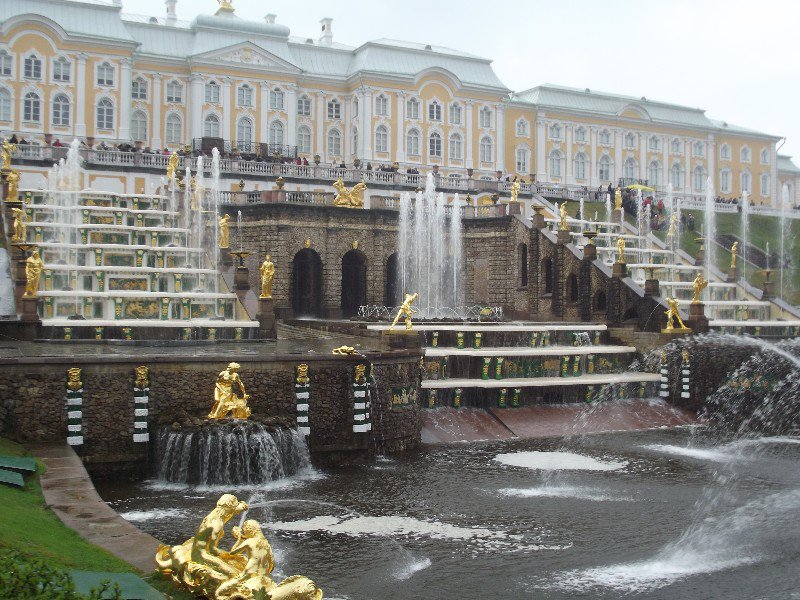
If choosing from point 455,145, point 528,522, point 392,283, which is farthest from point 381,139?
point 528,522

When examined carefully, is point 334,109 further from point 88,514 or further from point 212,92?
point 88,514

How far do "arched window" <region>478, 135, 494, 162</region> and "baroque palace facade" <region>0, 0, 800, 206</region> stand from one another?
10 centimetres

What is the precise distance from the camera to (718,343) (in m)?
30.3

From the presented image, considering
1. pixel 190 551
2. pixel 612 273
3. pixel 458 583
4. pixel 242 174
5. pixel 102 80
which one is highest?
pixel 102 80

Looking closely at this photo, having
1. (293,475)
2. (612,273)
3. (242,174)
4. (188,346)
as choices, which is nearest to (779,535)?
(293,475)

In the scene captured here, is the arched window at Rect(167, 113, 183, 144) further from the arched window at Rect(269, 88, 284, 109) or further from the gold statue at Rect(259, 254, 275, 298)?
the gold statue at Rect(259, 254, 275, 298)

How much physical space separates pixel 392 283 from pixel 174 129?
25862 mm

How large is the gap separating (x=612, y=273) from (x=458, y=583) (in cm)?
2449

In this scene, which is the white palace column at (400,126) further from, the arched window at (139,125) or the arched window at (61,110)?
the arched window at (61,110)

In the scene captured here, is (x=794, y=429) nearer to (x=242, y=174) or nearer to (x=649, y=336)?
(x=649, y=336)

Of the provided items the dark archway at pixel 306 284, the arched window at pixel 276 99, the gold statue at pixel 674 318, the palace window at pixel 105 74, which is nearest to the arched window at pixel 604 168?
the arched window at pixel 276 99

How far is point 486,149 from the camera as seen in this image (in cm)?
6856

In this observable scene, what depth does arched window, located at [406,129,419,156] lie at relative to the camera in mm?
65312

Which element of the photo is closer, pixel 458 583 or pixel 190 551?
pixel 190 551
